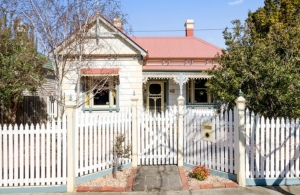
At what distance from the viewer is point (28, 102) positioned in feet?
39.5

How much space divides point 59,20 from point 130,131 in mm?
3827

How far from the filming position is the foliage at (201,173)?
17.9 feet

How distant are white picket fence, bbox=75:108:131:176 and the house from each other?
4.05 meters

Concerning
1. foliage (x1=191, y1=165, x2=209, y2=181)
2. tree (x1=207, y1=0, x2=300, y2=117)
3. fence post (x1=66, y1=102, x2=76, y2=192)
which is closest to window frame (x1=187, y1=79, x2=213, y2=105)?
tree (x1=207, y1=0, x2=300, y2=117)

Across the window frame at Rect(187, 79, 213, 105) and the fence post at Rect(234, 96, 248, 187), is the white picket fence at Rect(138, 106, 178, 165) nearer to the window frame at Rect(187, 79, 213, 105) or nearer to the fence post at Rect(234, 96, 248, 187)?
the fence post at Rect(234, 96, 248, 187)

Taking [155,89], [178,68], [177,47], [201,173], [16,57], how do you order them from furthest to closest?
[177,47], [155,89], [178,68], [16,57], [201,173]

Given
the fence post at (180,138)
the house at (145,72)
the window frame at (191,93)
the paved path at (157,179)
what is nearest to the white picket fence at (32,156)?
the paved path at (157,179)

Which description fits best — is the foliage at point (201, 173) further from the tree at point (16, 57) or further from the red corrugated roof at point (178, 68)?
the red corrugated roof at point (178, 68)

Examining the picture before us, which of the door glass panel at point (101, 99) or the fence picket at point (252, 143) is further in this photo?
the door glass panel at point (101, 99)

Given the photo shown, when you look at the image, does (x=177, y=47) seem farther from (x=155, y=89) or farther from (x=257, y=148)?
(x=257, y=148)

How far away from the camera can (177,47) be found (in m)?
16.6

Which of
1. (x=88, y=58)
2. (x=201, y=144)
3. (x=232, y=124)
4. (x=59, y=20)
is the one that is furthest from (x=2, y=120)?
(x=232, y=124)

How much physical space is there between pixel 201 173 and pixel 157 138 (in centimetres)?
148

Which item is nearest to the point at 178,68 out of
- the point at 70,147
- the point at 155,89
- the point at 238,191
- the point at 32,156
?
the point at 155,89
